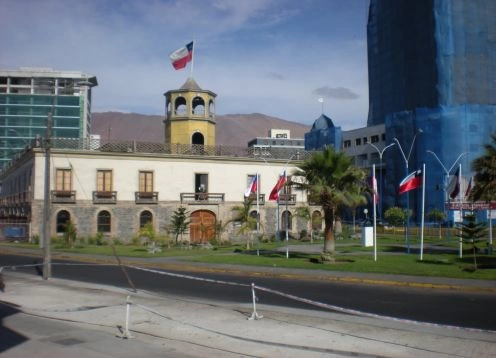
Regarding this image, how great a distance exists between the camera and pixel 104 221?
46094 millimetres

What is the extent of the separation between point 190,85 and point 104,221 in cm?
1552

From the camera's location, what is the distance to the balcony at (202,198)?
48281mm

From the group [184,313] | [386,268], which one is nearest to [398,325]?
[184,313]

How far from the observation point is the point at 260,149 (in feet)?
174

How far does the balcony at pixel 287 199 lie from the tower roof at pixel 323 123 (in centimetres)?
6580

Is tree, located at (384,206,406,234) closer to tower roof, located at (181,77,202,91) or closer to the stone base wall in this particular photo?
the stone base wall

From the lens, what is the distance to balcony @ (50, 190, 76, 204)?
44469 mm

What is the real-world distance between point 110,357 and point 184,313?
4333 mm

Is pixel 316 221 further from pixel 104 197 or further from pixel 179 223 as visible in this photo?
pixel 104 197

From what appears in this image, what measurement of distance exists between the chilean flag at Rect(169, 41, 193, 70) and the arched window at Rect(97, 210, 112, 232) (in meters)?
13.4

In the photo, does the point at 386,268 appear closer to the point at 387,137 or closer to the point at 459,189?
the point at 459,189

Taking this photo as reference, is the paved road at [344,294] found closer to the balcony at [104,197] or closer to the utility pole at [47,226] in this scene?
the utility pole at [47,226]

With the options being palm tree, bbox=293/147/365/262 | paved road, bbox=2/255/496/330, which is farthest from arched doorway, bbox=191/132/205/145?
paved road, bbox=2/255/496/330

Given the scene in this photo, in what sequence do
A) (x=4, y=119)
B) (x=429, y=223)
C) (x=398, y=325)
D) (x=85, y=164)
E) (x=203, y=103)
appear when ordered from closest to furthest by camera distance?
(x=398, y=325) → (x=85, y=164) → (x=203, y=103) → (x=429, y=223) → (x=4, y=119)
